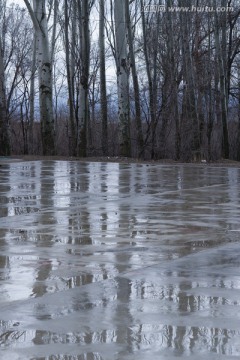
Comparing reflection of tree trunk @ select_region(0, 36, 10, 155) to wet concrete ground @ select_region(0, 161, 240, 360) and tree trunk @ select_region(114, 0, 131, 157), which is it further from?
wet concrete ground @ select_region(0, 161, 240, 360)

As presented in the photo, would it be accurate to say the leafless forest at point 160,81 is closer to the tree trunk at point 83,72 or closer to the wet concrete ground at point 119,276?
the tree trunk at point 83,72

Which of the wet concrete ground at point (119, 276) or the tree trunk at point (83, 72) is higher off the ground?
the tree trunk at point (83, 72)

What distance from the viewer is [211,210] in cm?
839

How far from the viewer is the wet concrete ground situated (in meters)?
3.37

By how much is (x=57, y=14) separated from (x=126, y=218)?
90.8ft

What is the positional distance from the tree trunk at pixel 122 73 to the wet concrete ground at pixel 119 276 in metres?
11.7

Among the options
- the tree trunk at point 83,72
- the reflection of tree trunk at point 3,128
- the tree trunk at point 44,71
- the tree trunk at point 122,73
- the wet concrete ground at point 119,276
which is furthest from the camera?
the tree trunk at point 83,72

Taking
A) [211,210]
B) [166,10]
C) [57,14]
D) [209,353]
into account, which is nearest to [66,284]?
[209,353]

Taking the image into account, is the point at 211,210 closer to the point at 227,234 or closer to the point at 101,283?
the point at 227,234

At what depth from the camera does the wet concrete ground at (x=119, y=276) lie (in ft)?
11.1

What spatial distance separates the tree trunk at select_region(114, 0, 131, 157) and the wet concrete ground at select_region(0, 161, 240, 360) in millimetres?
11652

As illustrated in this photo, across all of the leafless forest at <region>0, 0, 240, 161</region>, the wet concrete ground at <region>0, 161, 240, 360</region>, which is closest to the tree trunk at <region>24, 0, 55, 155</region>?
the leafless forest at <region>0, 0, 240, 161</region>

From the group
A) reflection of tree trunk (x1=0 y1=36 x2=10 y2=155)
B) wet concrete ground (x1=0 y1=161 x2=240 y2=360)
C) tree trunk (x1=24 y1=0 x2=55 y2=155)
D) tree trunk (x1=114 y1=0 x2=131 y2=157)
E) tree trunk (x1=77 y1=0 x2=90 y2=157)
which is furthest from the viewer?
tree trunk (x1=77 y1=0 x2=90 y2=157)

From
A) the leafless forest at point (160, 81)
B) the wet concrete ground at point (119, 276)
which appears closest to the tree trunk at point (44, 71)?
the leafless forest at point (160, 81)
